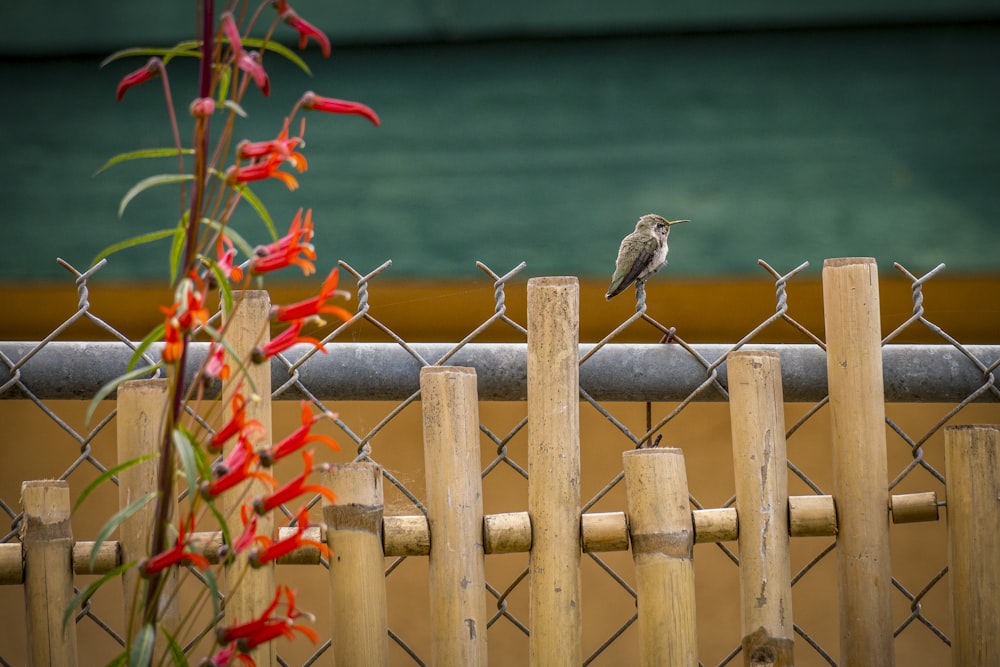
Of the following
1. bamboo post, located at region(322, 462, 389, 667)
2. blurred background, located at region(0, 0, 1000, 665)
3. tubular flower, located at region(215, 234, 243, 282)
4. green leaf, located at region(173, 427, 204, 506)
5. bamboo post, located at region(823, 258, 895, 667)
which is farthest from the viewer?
blurred background, located at region(0, 0, 1000, 665)

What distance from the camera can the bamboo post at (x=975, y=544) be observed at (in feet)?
3.64

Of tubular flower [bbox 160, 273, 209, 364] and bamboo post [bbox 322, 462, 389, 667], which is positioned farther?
bamboo post [bbox 322, 462, 389, 667]

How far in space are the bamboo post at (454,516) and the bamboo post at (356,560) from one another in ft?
0.20

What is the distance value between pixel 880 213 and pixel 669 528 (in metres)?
1.29

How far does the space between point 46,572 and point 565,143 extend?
4.64 ft

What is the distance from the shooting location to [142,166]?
2139mm

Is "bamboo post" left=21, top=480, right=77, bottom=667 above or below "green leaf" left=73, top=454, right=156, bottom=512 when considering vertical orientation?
below

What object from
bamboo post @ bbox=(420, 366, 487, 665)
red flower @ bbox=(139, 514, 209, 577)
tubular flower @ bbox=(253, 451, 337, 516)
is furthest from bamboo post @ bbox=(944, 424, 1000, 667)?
red flower @ bbox=(139, 514, 209, 577)

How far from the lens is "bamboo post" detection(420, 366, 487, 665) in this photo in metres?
1.02

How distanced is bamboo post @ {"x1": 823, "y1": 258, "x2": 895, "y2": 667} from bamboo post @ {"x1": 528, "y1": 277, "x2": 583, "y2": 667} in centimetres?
32

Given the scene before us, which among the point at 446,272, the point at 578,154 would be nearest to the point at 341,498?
the point at 446,272

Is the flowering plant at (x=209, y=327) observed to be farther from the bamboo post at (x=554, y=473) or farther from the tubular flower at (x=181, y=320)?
the bamboo post at (x=554, y=473)

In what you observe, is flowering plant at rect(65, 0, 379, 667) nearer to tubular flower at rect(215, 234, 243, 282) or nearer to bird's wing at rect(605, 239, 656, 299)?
tubular flower at rect(215, 234, 243, 282)

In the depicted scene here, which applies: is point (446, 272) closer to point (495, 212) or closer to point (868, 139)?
point (495, 212)
